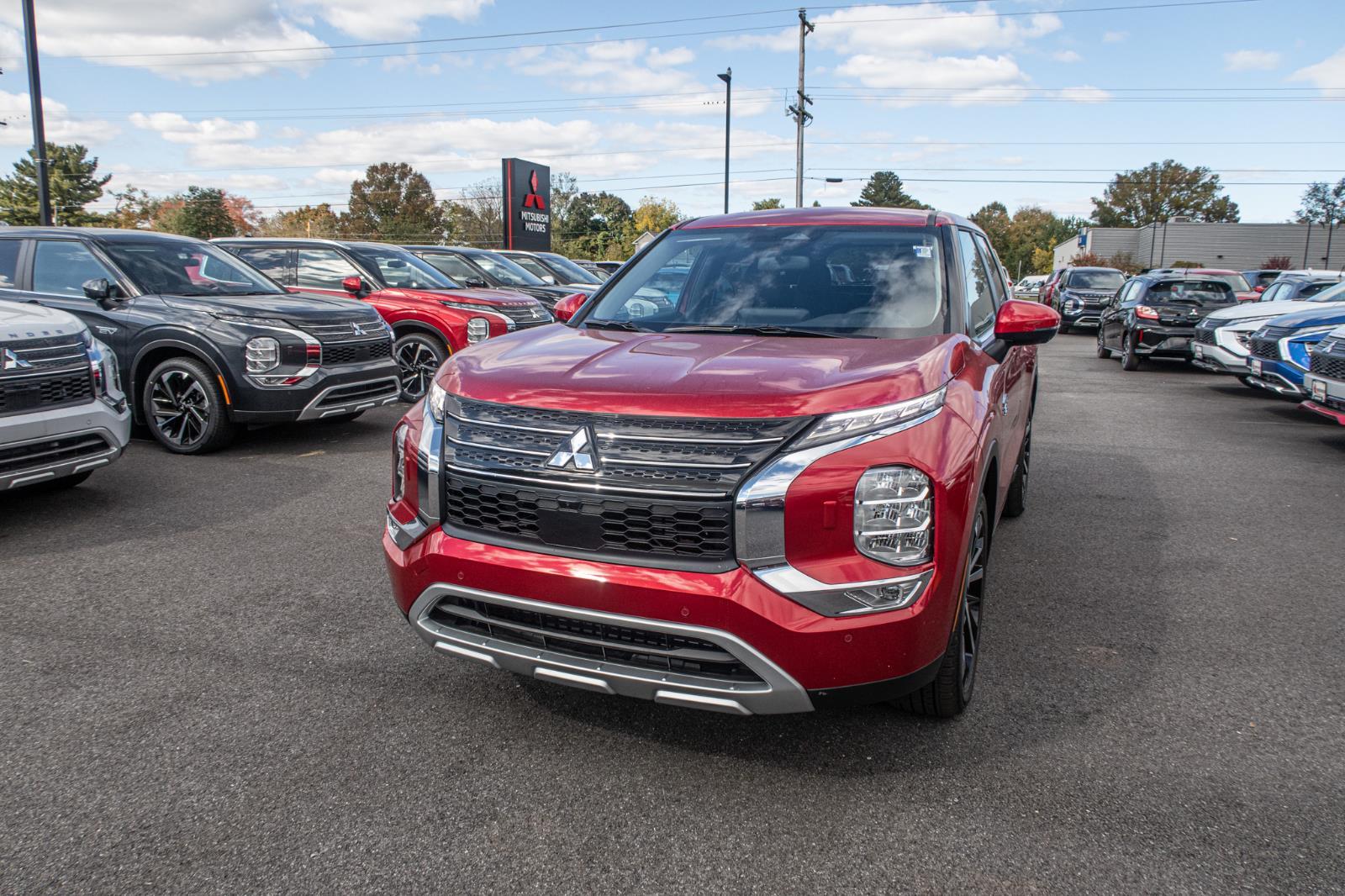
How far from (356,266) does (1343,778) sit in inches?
399

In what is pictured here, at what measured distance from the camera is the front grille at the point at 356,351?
25.1ft

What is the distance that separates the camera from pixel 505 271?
14047 millimetres

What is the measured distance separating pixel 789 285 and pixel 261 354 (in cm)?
498

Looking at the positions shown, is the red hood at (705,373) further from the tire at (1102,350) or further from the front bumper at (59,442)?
the tire at (1102,350)

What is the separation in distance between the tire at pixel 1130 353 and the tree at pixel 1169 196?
344ft

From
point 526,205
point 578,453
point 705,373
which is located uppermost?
point 526,205

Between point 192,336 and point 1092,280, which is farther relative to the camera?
point 1092,280

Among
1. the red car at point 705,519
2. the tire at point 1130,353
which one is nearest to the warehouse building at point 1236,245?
the tire at point 1130,353

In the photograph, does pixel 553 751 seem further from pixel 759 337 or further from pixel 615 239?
pixel 615 239

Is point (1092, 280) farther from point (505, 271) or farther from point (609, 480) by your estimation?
point (609, 480)

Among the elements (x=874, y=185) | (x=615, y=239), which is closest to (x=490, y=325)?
(x=615, y=239)

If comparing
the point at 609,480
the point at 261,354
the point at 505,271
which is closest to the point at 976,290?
the point at 609,480

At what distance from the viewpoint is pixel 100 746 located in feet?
9.77

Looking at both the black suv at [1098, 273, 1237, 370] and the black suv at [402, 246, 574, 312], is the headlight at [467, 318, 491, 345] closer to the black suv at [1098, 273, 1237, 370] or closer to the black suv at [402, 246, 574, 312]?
the black suv at [402, 246, 574, 312]
